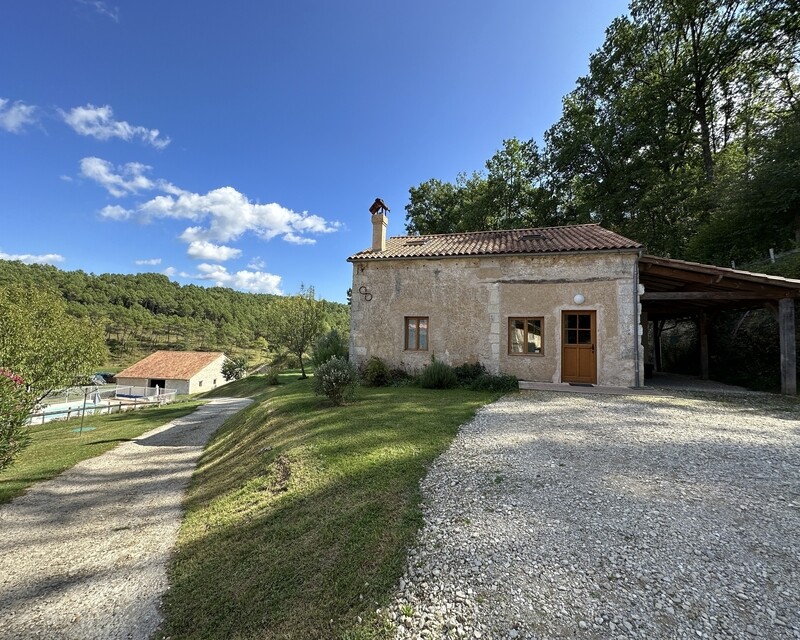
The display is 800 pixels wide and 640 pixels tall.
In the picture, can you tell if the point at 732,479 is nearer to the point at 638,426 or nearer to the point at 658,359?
the point at 638,426

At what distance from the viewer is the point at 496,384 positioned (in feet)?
33.9

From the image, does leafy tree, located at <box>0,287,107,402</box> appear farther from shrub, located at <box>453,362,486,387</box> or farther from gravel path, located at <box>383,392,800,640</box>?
gravel path, located at <box>383,392,800,640</box>

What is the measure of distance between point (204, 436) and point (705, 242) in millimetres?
24328

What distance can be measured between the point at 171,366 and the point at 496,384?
134 ft

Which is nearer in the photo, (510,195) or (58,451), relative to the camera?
(58,451)

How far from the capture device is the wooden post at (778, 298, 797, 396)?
8836mm

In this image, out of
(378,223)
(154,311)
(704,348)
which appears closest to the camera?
(704,348)

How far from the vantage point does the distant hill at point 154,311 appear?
6631cm

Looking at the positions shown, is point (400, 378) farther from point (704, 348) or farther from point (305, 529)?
point (704, 348)

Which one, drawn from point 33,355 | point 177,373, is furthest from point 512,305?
point 177,373

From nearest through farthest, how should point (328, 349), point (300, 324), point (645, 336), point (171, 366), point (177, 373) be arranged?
point (645, 336) → point (328, 349) → point (300, 324) → point (177, 373) → point (171, 366)

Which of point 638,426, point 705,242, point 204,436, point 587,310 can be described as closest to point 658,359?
point 705,242

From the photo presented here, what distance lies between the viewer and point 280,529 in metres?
4.09

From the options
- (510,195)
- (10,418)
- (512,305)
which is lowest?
(10,418)
